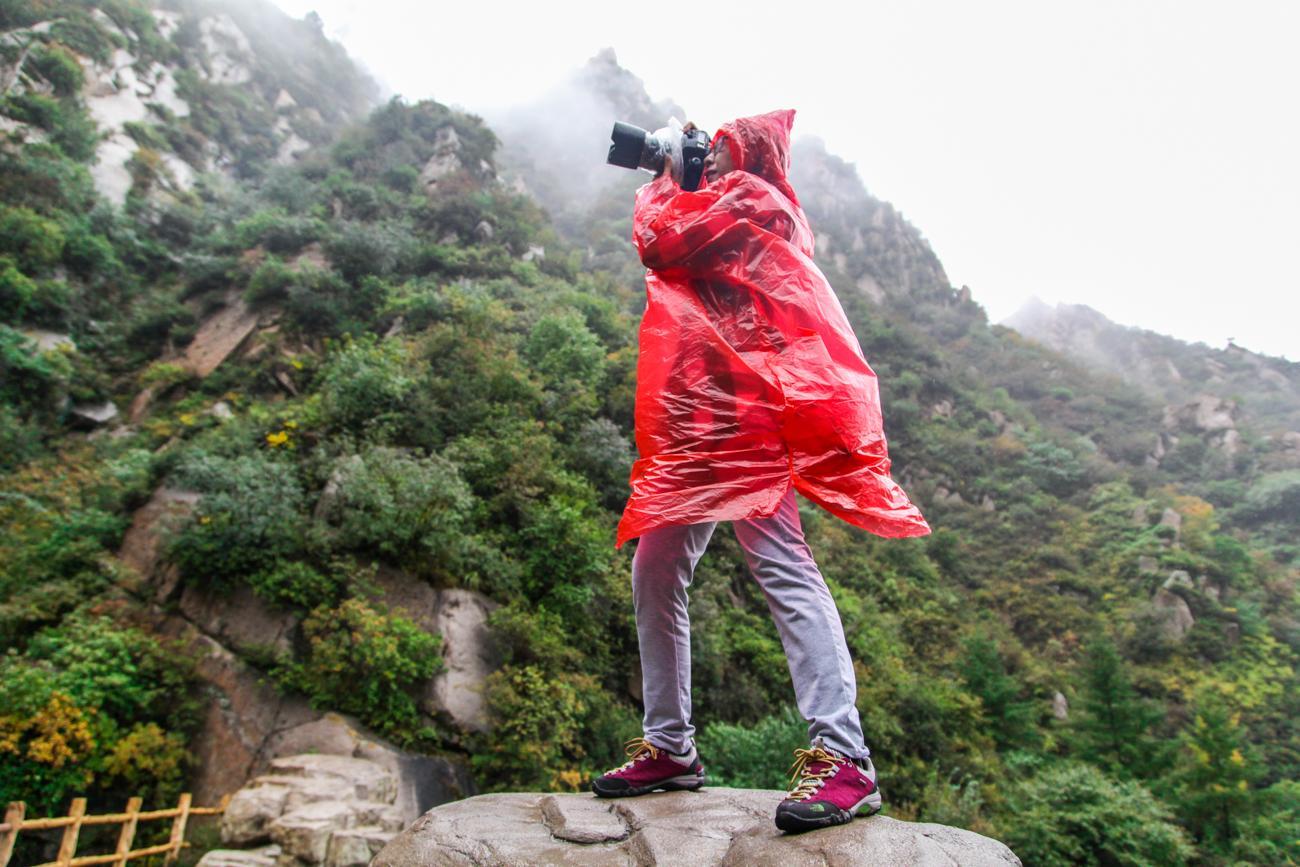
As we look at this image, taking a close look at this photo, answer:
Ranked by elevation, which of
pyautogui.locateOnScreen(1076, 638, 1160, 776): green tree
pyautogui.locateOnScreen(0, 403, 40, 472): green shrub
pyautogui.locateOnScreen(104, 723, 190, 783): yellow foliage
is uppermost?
pyautogui.locateOnScreen(0, 403, 40, 472): green shrub

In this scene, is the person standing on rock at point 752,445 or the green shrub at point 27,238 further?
the green shrub at point 27,238

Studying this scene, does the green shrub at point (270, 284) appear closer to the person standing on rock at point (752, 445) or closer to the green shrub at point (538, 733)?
the green shrub at point (538, 733)

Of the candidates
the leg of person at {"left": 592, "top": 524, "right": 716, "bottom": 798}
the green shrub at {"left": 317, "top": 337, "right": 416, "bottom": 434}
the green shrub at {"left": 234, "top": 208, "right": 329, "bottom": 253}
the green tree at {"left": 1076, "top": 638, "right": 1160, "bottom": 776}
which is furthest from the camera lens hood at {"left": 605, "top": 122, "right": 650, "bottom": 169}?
the green shrub at {"left": 234, "top": 208, "right": 329, "bottom": 253}

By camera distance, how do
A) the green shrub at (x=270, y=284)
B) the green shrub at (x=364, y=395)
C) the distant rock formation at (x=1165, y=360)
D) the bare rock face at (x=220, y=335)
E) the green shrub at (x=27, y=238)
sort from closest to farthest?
1. the green shrub at (x=364, y=395)
2. the green shrub at (x=27, y=238)
3. the bare rock face at (x=220, y=335)
4. the green shrub at (x=270, y=284)
5. the distant rock formation at (x=1165, y=360)

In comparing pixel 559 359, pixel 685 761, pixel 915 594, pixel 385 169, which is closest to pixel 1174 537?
pixel 915 594

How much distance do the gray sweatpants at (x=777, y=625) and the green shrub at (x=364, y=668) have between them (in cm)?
395

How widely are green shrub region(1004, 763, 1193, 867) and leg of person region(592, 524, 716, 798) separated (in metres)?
6.87

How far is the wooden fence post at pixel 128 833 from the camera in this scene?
4109mm

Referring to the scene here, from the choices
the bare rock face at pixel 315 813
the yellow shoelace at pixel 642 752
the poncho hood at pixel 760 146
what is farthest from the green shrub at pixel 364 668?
the poncho hood at pixel 760 146

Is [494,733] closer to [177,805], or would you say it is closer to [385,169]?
[177,805]

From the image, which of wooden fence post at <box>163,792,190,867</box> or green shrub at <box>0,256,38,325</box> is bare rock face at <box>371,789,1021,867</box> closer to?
wooden fence post at <box>163,792,190,867</box>

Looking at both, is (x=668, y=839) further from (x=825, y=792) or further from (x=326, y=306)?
(x=326, y=306)

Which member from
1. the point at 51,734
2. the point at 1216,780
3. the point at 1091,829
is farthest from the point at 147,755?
the point at 1216,780

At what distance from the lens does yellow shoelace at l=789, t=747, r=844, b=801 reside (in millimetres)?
1352
